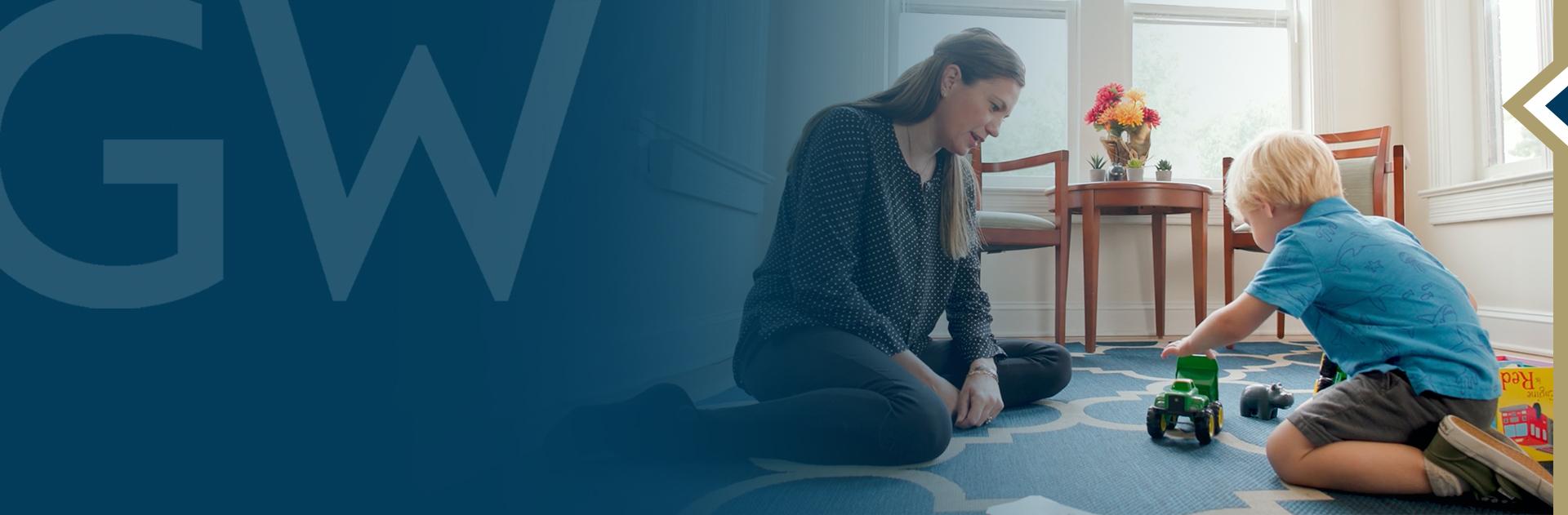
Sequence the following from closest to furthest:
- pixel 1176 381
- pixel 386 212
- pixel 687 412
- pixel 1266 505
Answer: pixel 386 212 → pixel 1266 505 → pixel 687 412 → pixel 1176 381

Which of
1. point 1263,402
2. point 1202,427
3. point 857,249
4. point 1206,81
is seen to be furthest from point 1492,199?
point 857,249

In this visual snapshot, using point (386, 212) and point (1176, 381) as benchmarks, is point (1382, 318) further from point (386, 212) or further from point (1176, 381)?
point (386, 212)

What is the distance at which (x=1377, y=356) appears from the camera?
37.2 inches

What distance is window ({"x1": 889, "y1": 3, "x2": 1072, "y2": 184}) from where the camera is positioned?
10.1 feet

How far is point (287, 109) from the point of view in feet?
1.86

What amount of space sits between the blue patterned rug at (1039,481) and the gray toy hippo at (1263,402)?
0.03 m

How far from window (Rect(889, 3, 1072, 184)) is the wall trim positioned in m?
1.31

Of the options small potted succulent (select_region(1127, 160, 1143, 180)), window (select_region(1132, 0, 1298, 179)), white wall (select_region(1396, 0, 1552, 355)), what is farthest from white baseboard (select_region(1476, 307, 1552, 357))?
small potted succulent (select_region(1127, 160, 1143, 180))

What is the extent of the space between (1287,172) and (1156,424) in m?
0.39

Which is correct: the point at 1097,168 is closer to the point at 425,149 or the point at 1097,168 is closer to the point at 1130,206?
the point at 1130,206

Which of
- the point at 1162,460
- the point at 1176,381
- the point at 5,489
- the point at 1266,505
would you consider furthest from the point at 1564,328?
the point at 5,489

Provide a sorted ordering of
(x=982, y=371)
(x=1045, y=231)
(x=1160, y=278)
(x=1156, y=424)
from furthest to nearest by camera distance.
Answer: (x=1160, y=278) → (x=1045, y=231) → (x=982, y=371) → (x=1156, y=424)

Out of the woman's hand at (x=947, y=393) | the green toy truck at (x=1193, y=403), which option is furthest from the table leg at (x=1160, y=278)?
the woman's hand at (x=947, y=393)

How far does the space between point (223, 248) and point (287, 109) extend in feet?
0.35
